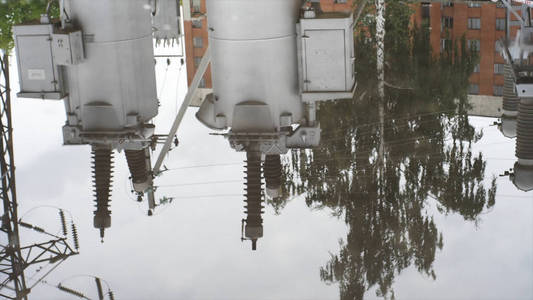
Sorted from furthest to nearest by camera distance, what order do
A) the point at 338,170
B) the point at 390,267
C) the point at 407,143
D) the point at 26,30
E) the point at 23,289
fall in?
the point at 407,143
the point at 338,170
the point at 390,267
the point at 23,289
the point at 26,30

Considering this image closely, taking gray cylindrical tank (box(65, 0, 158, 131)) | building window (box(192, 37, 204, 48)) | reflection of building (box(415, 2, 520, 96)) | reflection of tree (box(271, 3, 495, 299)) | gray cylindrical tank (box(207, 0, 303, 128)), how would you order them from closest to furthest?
gray cylindrical tank (box(207, 0, 303, 128)) < gray cylindrical tank (box(65, 0, 158, 131)) < reflection of tree (box(271, 3, 495, 299)) < building window (box(192, 37, 204, 48)) < reflection of building (box(415, 2, 520, 96))

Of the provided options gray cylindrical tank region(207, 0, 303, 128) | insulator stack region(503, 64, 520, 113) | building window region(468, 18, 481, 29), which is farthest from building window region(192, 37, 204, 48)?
gray cylindrical tank region(207, 0, 303, 128)

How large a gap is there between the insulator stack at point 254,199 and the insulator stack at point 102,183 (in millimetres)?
2906

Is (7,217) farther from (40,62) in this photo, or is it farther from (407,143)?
(407,143)

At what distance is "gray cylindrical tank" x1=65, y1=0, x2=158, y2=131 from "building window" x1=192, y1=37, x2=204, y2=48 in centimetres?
2509

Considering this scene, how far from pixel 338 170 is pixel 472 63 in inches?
469

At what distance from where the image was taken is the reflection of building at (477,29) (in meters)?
44.4

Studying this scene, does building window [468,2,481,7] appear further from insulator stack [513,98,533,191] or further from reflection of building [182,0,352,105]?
insulator stack [513,98,533,191]

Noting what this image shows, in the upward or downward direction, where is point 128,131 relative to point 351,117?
upward

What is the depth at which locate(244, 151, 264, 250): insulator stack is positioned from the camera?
1750 cm

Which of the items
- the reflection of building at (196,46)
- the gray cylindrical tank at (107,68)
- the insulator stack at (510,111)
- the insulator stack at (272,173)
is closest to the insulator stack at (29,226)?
the gray cylindrical tank at (107,68)

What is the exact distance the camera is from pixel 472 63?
42.6 meters

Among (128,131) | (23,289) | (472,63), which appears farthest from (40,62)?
(472,63)

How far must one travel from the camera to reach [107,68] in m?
18.7
